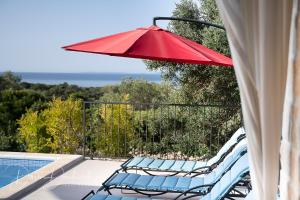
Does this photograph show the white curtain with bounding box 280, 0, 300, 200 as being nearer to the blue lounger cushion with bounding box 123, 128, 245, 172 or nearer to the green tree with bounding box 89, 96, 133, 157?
the blue lounger cushion with bounding box 123, 128, 245, 172

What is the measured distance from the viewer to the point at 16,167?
25.8 ft

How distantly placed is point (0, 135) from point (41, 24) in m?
35.3

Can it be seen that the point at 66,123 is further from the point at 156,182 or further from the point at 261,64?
the point at 261,64

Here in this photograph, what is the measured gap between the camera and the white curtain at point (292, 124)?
1514 mm

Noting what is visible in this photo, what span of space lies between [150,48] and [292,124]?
296 cm

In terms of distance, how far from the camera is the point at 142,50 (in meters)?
4.32

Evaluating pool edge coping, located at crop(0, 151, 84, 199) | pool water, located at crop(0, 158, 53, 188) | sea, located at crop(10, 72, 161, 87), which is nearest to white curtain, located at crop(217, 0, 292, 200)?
pool edge coping, located at crop(0, 151, 84, 199)

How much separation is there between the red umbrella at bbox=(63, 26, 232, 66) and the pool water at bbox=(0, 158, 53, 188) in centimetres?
369

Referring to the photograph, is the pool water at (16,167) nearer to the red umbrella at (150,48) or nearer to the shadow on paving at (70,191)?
the shadow on paving at (70,191)

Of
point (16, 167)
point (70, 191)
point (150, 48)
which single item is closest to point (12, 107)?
point (16, 167)

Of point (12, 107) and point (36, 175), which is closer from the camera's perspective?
point (36, 175)

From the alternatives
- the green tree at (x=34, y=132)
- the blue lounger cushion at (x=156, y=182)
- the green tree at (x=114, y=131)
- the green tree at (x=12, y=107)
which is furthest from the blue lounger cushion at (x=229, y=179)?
the green tree at (x=12, y=107)

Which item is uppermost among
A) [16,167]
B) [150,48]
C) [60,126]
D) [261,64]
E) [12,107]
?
[150,48]

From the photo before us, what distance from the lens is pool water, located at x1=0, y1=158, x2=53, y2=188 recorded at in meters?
7.56
